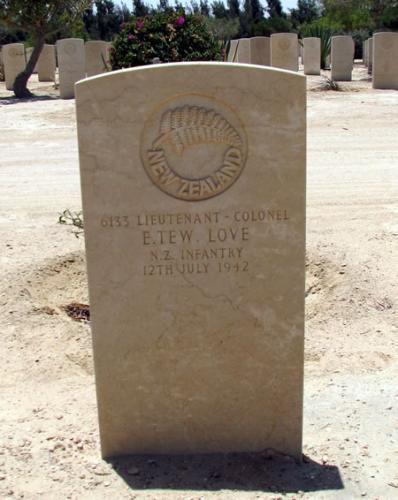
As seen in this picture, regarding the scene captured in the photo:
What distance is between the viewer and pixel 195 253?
3.17 m

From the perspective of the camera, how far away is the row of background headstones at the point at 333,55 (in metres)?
19.2

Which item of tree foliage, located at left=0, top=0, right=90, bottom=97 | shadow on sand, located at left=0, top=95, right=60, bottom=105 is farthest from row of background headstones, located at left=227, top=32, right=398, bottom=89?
shadow on sand, located at left=0, top=95, right=60, bottom=105

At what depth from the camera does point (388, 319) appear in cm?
491

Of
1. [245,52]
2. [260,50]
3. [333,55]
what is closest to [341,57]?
[333,55]

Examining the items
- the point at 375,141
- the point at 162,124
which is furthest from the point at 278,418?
the point at 375,141

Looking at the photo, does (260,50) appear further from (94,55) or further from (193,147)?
(193,147)

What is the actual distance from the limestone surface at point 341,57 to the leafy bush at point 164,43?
10250mm

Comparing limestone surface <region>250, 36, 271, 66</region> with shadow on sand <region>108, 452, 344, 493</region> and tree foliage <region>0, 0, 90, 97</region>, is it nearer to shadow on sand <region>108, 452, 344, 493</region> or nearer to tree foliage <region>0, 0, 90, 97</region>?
tree foliage <region>0, 0, 90, 97</region>

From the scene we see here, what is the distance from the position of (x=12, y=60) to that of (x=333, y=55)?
10173mm

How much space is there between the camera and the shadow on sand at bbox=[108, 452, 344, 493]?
3146 mm

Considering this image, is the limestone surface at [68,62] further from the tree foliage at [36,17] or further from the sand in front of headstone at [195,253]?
the sand in front of headstone at [195,253]

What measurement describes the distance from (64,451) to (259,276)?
1246 mm

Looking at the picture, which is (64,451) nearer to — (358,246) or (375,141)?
(358,246)

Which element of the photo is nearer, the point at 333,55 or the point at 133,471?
the point at 133,471
